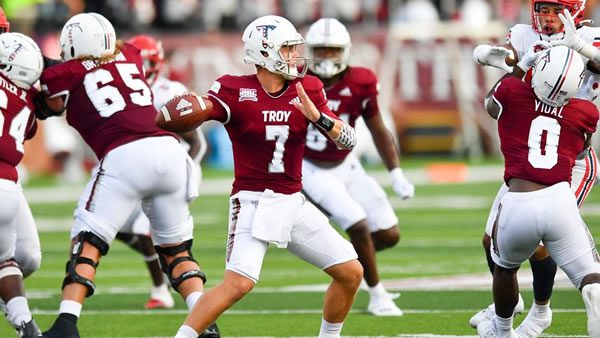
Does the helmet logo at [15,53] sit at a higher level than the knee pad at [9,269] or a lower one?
higher

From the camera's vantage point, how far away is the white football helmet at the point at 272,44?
6.13 m

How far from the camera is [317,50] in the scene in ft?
27.3

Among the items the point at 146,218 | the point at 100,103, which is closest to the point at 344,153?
the point at 146,218

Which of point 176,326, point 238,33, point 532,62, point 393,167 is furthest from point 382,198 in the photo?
point 238,33

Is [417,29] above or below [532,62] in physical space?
below

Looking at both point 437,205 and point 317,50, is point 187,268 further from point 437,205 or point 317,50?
point 437,205

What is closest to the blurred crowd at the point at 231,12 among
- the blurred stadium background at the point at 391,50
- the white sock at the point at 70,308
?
the blurred stadium background at the point at 391,50

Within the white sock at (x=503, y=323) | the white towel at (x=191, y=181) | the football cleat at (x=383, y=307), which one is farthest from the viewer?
the football cleat at (x=383, y=307)

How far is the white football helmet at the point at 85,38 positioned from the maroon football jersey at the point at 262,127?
1.10m

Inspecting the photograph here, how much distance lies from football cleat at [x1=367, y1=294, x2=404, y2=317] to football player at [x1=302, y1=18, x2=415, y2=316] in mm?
353

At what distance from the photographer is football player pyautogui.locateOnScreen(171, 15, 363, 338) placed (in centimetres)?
603

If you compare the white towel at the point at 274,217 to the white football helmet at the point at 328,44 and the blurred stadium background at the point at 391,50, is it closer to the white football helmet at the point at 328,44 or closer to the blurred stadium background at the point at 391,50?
the white football helmet at the point at 328,44

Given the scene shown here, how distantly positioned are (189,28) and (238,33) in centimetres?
82

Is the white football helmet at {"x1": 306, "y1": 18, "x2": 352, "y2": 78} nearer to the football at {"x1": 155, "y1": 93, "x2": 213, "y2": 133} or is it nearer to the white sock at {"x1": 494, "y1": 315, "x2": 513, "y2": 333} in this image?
the football at {"x1": 155, "y1": 93, "x2": 213, "y2": 133}
